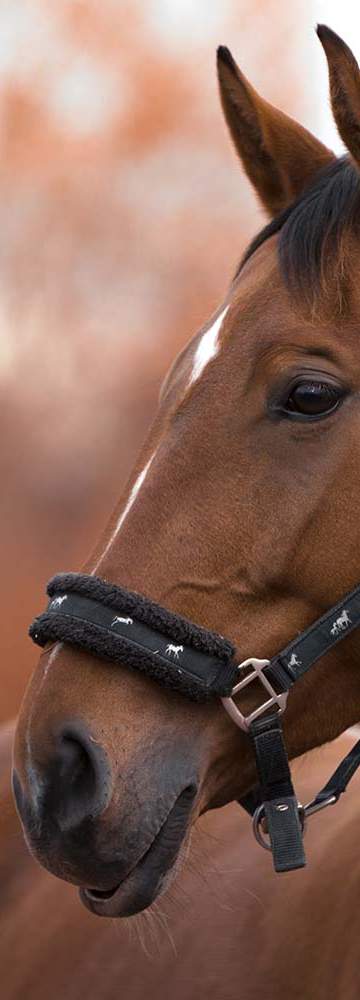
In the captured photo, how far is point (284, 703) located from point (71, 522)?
385cm

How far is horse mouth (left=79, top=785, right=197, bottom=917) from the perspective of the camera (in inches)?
74.3

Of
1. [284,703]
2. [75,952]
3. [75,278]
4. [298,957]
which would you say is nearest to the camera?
[284,703]

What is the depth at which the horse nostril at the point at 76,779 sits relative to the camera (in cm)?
181

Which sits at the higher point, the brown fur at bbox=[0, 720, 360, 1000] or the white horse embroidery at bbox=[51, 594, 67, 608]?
the white horse embroidery at bbox=[51, 594, 67, 608]

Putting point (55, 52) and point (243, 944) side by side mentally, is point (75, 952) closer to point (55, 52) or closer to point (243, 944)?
point (243, 944)

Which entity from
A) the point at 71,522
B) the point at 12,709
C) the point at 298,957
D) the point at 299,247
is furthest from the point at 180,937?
the point at 71,522

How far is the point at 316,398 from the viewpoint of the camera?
6.40 feet

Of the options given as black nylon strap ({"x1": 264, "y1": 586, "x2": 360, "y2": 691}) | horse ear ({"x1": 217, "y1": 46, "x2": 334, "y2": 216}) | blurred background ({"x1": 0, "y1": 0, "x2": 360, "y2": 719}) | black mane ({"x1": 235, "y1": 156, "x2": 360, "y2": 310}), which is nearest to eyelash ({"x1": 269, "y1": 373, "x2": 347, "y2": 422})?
black mane ({"x1": 235, "y1": 156, "x2": 360, "y2": 310})

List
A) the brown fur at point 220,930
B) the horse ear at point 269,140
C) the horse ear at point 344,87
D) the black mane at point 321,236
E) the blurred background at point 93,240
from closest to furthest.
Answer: the horse ear at point 344,87
the black mane at point 321,236
the horse ear at point 269,140
the brown fur at point 220,930
the blurred background at point 93,240

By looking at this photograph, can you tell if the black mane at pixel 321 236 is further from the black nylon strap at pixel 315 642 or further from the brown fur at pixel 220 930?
the brown fur at pixel 220 930

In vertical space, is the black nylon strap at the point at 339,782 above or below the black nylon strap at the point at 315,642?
below

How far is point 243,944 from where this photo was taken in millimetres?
2795

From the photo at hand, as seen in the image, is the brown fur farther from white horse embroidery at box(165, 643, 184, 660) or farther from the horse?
white horse embroidery at box(165, 643, 184, 660)

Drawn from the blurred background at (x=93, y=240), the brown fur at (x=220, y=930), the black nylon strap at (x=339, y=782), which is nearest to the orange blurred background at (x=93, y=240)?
the blurred background at (x=93, y=240)
